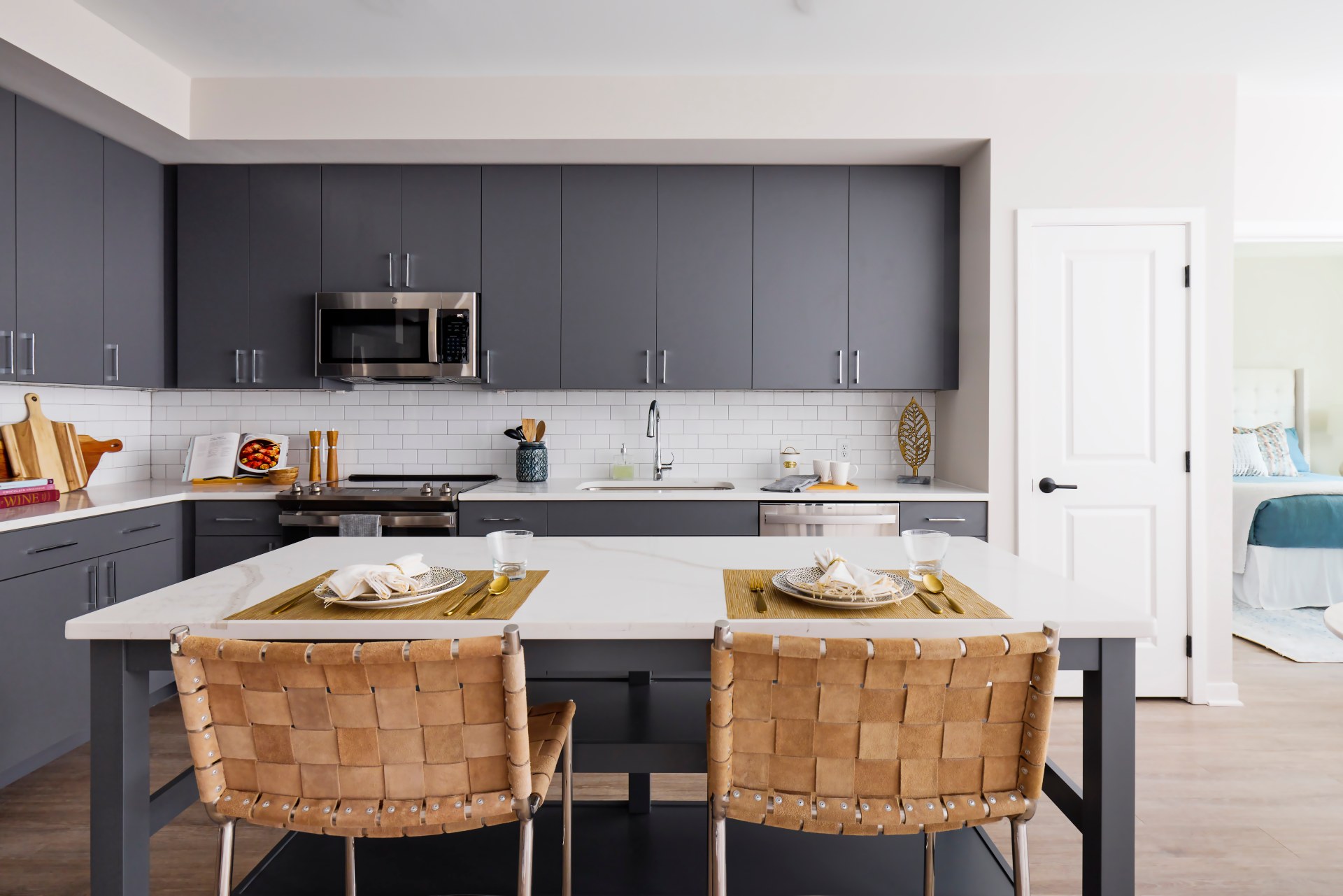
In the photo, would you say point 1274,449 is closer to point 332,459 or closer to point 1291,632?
point 1291,632

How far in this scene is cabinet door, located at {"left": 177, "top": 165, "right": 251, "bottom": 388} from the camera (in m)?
3.63

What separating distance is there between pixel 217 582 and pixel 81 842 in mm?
1241

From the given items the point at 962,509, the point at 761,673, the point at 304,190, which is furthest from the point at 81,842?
the point at 962,509

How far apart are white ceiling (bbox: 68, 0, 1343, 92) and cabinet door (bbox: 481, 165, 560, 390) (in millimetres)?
500

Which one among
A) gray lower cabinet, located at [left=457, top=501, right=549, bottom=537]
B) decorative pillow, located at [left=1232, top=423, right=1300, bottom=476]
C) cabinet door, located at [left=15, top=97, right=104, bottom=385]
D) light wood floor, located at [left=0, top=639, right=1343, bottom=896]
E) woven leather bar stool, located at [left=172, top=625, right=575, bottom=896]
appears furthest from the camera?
decorative pillow, located at [left=1232, top=423, right=1300, bottom=476]

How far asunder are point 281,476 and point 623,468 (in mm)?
1697

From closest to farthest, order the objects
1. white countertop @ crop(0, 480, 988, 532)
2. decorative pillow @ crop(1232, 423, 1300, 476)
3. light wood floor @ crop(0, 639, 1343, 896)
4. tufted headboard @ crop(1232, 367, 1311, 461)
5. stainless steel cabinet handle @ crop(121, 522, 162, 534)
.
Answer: light wood floor @ crop(0, 639, 1343, 896), stainless steel cabinet handle @ crop(121, 522, 162, 534), white countertop @ crop(0, 480, 988, 532), decorative pillow @ crop(1232, 423, 1300, 476), tufted headboard @ crop(1232, 367, 1311, 461)

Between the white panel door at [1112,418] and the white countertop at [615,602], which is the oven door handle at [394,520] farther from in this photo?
the white panel door at [1112,418]

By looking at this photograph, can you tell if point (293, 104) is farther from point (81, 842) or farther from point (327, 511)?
point (81, 842)

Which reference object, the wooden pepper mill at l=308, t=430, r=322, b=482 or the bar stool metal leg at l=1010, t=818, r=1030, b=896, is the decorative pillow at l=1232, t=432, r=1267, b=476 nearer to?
the bar stool metal leg at l=1010, t=818, r=1030, b=896

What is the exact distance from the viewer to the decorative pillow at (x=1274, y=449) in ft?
19.5

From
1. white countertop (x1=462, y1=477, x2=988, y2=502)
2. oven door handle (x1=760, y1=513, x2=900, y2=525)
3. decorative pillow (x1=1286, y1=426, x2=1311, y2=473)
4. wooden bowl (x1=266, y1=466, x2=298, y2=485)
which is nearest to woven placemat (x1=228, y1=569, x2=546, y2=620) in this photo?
white countertop (x1=462, y1=477, x2=988, y2=502)

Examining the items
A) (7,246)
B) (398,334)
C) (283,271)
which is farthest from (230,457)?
(7,246)

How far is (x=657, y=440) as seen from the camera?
3.91m
